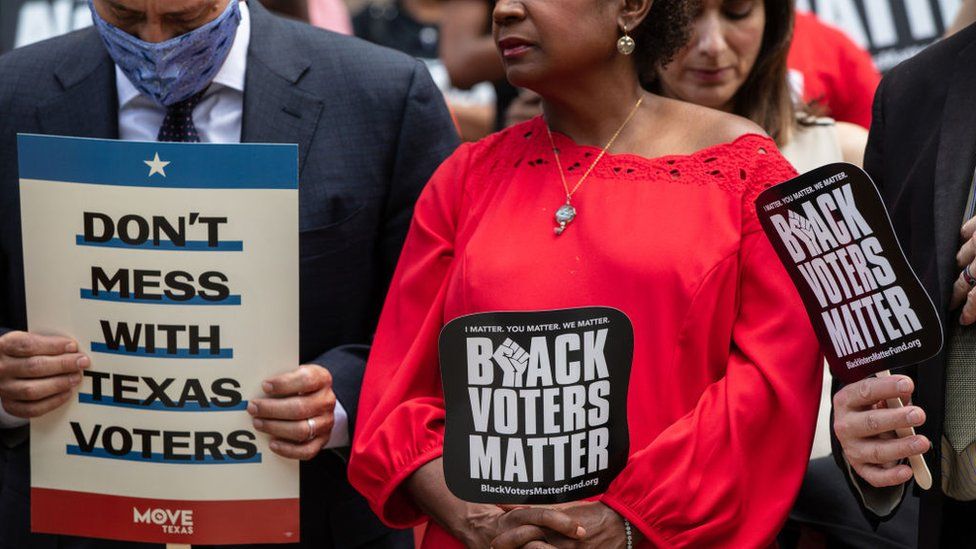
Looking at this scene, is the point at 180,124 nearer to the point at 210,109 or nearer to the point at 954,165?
the point at 210,109

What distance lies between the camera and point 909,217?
2543 millimetres

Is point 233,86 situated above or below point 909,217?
above

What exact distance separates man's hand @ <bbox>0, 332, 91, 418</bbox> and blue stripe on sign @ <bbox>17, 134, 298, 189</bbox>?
0.32 meters

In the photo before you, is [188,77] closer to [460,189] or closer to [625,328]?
[460,189]

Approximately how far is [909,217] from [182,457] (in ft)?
4.67

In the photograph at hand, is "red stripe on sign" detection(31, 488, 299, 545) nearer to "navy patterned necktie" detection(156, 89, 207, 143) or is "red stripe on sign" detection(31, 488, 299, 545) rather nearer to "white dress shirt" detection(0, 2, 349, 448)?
"white dress shirt" detection(0, 2, 349, 448)

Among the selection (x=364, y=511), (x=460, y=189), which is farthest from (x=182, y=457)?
(x=460, y=189)

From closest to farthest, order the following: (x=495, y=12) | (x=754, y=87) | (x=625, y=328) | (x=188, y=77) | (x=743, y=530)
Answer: (x=625, y=328) < (x=743, y=530) < (x=495, y=12) < (x=188, y=77) < (x=754, y=87)

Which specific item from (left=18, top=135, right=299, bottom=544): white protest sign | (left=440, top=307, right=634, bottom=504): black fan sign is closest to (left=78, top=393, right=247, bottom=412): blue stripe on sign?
(left=18, top=135, right=299, bottom=544): white protest sign

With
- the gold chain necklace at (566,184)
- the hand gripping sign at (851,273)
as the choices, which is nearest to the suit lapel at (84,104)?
the gold chain necklace at (566,184)

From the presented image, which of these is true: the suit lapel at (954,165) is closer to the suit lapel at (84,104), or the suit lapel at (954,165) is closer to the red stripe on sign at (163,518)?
the red stripe on sign at (163,518)

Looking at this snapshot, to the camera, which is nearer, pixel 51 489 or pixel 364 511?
pixel 51 489

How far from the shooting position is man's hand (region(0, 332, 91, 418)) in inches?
104

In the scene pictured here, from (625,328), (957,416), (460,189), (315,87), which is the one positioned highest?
(315,87)
